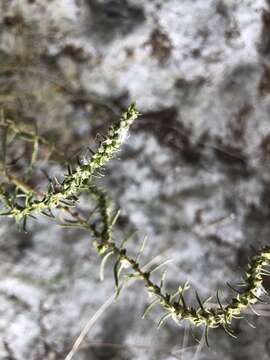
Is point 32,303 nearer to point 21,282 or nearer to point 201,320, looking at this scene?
point 21,282

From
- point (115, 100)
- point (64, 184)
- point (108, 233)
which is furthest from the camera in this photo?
point (115, 100)

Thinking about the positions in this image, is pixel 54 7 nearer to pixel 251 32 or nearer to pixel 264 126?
pixel 251 32

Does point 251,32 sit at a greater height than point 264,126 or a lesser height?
greater

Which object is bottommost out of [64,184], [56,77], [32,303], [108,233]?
[32,303]

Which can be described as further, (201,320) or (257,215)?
(257,215)

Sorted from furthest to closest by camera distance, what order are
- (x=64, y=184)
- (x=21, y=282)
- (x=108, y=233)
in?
(x=21, y=282) < (x=108, y=233) < (x=64, y=184)

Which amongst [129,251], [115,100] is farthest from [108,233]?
[115,100]
